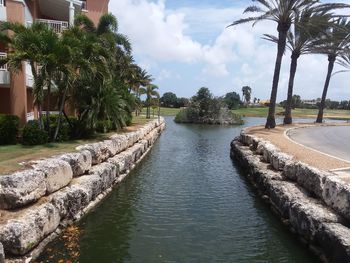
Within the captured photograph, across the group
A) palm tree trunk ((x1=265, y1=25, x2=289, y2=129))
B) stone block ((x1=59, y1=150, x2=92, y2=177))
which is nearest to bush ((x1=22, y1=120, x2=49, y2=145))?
stone block ((x1=59, y1=150, x2=92, y2=177))

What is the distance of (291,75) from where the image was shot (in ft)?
124

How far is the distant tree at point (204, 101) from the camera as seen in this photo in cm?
6072

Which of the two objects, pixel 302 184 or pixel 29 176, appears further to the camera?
pixel 302 184

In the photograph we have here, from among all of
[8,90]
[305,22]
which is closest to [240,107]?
[305,22]

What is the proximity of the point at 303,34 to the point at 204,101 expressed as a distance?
26.9 meters

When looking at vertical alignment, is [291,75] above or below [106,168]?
above

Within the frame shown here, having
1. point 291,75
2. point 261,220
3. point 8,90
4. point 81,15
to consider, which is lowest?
point 261,220

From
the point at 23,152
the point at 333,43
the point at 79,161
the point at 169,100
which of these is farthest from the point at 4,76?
the point at 169,100

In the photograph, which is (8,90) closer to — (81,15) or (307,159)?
(81,15)

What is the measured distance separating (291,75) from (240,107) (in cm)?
7571

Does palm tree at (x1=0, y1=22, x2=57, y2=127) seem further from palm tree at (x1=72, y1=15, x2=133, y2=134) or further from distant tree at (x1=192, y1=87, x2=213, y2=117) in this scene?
distant tree at (x1=192, y1=87, x2=213, y2=117)

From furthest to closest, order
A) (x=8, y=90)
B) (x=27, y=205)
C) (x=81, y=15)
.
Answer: (x=81, y=15), (x=8, y=90), (x=27, y=205)

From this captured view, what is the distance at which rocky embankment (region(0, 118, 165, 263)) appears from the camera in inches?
334

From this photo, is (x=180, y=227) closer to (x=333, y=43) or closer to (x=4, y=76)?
(x=4, y=76)
